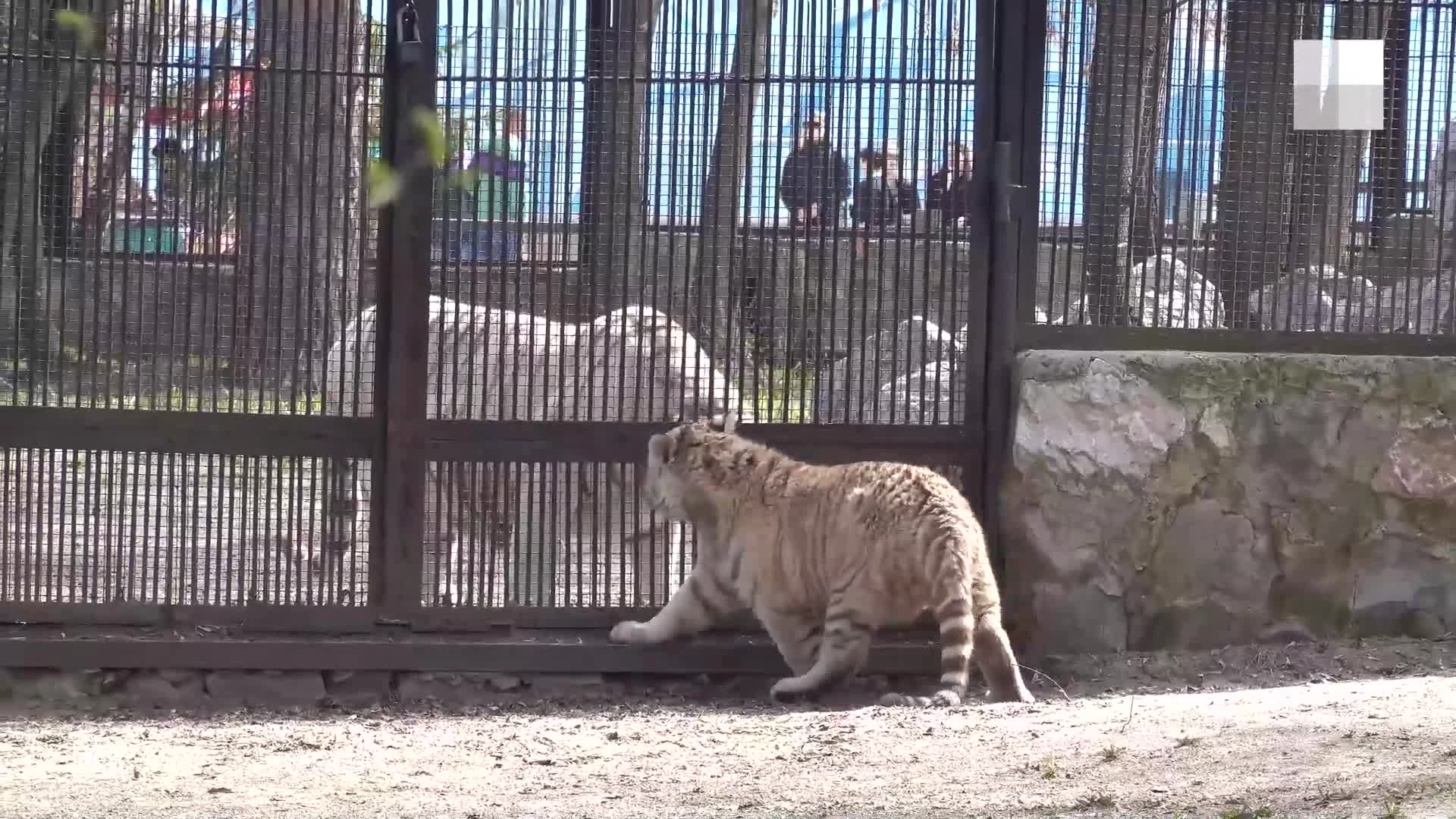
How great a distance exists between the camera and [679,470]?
6047 mm

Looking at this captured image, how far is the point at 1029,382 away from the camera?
20.1ft

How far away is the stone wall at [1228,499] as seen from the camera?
20.3ft

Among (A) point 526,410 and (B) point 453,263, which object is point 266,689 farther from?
(B) point 453,263

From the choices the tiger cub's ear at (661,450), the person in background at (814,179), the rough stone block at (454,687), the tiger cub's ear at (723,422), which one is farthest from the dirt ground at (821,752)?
the person in background at (814,179)

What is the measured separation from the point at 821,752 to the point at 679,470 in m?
1.57

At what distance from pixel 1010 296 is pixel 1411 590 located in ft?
7.00

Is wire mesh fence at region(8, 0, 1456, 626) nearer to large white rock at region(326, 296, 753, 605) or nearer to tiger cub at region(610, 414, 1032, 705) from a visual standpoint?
large white rock at region(326, 296, 753, 605)

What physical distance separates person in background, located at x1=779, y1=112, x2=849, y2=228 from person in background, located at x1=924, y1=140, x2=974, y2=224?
1.20 feet

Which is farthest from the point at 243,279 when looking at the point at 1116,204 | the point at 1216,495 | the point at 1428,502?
the point at 1428,502

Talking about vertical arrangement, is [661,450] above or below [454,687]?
above

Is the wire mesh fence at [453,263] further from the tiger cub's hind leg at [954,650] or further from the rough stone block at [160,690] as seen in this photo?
the tiger cub's hind leg at [954,650]

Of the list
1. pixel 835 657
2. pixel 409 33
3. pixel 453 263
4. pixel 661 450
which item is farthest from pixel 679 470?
pixel 409 33

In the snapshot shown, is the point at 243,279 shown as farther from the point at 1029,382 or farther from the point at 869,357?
the point at 1029,382

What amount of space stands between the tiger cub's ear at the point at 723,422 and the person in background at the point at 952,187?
3.90 feet
